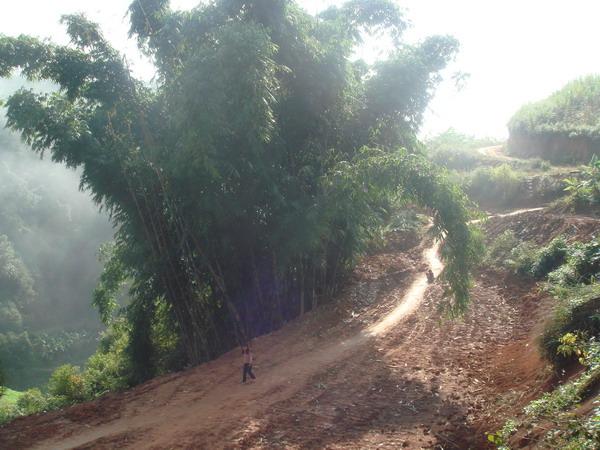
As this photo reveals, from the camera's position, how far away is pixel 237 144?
862 cm

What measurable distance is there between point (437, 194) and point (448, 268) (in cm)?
122

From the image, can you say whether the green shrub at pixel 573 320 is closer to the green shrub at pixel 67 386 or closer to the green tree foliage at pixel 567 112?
the green shrub at pixel 67 386

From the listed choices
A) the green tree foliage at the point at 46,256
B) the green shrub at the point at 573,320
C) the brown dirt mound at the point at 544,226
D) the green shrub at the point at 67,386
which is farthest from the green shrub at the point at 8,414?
the green tree foliage at the point at 46,256

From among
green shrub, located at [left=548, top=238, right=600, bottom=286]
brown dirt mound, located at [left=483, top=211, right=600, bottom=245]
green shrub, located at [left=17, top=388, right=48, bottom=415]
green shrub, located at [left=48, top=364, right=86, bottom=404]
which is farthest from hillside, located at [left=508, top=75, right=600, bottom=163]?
green shrub, located at [left=17, top=388, right=48, bottom=415]

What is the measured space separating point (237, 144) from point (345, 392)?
423cm

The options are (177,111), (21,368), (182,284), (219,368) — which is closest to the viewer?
(177,111)

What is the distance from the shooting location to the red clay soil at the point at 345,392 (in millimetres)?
6336

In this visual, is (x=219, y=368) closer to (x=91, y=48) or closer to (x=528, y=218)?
(x=91, y=48)

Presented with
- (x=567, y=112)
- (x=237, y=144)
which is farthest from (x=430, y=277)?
(x=567, y=112)

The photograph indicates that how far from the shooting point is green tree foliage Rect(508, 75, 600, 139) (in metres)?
19.3

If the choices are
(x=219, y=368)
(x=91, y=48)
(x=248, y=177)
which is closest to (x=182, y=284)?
(x=219, y=368)

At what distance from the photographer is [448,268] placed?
818 centimetres

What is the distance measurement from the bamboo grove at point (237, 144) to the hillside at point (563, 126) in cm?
1003

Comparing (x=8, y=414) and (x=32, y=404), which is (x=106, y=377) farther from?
(x=8, y=414)
